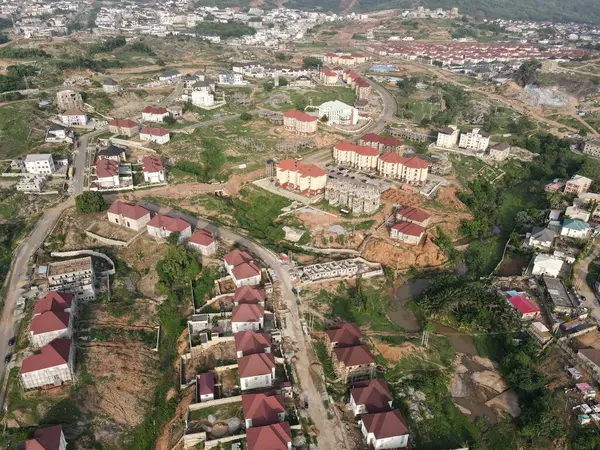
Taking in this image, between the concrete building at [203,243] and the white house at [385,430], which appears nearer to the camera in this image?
the white house at [385,430]

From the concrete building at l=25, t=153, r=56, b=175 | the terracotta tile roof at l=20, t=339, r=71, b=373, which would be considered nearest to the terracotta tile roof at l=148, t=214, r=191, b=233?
the terracotta tile roof at l=20, t=339, r=71, b=373

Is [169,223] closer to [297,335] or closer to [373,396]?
[297,335]

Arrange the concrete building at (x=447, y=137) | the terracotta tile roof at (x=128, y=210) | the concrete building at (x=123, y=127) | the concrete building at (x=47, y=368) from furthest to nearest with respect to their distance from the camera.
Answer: the concrete building at (x=447, y=137) → the concrete building at (x=123, y=127) → the terracotta tile roof at (x=128, y=210) → the concrete building at (x=47, y=368)

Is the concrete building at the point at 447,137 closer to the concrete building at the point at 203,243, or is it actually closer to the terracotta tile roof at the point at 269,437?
the concrete building at the point at 203,243

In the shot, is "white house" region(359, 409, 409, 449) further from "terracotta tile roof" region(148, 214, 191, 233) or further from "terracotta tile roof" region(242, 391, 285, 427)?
"terracotta tile roof" region(148, 214, 191, 233)

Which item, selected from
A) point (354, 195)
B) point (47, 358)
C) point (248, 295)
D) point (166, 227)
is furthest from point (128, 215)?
point (354, 195)

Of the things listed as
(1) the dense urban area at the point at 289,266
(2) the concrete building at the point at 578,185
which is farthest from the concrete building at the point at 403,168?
(2) the concrete building at the point at 578,185

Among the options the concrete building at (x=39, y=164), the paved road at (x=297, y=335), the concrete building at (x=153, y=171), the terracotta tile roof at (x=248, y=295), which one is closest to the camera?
the paved road at (x=297, y=335)

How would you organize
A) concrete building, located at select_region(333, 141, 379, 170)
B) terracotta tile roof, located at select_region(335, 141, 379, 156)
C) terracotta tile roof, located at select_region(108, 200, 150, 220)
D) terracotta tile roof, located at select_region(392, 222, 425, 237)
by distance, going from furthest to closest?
concrete building, located at select_region(333, 141, 379, 170) → terracotta tile roof, located at select_region(335, 141, 379, 156) → terracotta tile roof, located at select_region(392, 222, 425, 237) → terracotta tile roof, located at select_region(108, 200, 150, 220)
